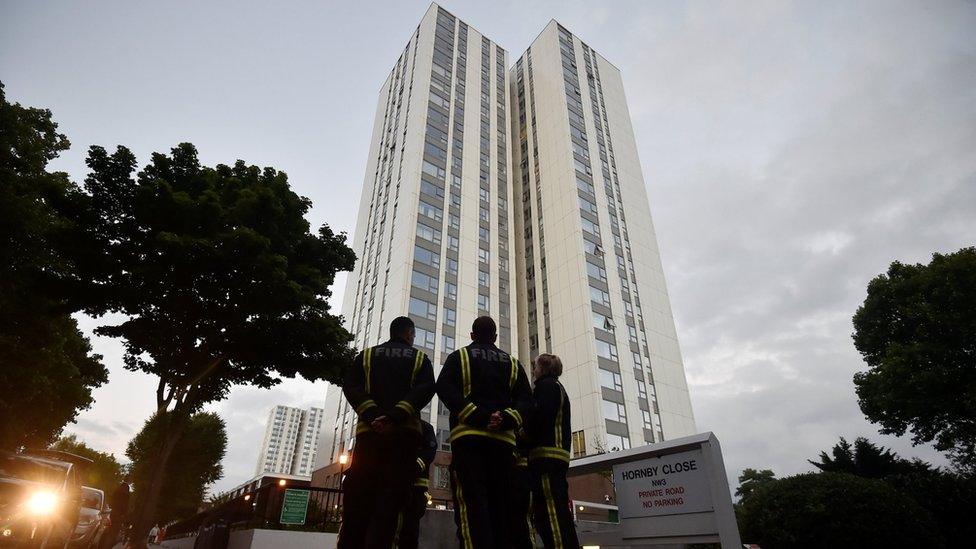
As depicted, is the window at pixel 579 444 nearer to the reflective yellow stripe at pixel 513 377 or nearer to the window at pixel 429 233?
the window at pixel 429 233

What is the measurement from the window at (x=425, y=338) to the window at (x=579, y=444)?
14063mm

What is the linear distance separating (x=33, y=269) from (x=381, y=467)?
591 inches

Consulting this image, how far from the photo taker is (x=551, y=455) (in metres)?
4.93

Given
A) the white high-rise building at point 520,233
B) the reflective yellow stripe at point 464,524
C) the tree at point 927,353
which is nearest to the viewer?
the reflective yellow stripe at point 464,524

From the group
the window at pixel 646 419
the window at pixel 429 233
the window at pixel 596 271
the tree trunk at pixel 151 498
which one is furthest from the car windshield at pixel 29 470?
the window at pixel 596 271

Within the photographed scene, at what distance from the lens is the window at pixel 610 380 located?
40156mm

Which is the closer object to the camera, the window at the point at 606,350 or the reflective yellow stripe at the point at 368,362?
the reflective yellow stripe at the point at 368,362

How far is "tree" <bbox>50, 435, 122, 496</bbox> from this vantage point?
51750 mm

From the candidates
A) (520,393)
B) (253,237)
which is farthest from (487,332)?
(253,237)

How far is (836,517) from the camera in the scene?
9.93 m

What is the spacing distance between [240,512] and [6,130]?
12938mm

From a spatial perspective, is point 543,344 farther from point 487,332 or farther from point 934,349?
point 487,332

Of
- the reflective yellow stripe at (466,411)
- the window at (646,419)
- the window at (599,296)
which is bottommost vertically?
the reflective yellow stripe at (466,411)

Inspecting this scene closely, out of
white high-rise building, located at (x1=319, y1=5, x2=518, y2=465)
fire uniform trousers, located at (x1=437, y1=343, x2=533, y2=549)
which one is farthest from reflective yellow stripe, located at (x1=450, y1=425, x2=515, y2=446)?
white high-rise building, located at (x1=319, y1=5, x2=518, y2=465)
